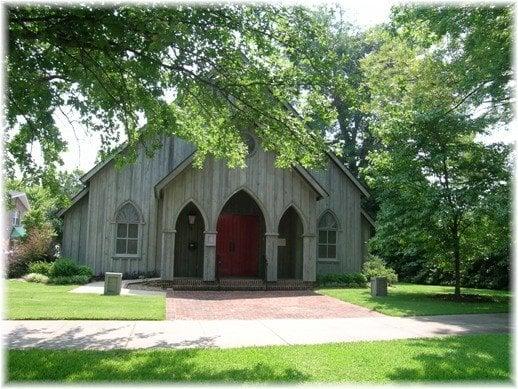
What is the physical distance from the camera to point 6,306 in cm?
1173

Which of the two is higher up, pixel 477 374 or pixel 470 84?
pixel 470 84

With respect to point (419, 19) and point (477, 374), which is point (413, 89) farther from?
point (477, 374)

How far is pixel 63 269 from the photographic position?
64.6 feet

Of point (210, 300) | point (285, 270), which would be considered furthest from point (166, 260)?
point (285, 270)

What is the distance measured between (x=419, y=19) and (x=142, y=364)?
1098 cm

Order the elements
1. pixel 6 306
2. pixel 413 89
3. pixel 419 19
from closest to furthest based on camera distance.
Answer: pixel 6 306, pixel 419 19, pixel 413 89

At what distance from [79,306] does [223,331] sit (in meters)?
4.57

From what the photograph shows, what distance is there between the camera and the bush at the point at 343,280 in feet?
70.8

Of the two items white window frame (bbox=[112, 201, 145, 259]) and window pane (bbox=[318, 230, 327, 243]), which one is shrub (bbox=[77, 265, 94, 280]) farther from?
window pane (bbox=[318, 230, 327, 243])

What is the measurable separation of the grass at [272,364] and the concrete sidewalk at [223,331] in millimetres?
684

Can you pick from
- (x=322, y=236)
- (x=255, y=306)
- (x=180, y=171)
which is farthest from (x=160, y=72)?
(x=322, y=236)

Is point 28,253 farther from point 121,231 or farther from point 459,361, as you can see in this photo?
point 459,361

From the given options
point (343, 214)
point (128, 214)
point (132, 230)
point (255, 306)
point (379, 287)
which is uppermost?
point (343, 214)

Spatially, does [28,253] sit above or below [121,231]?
below
